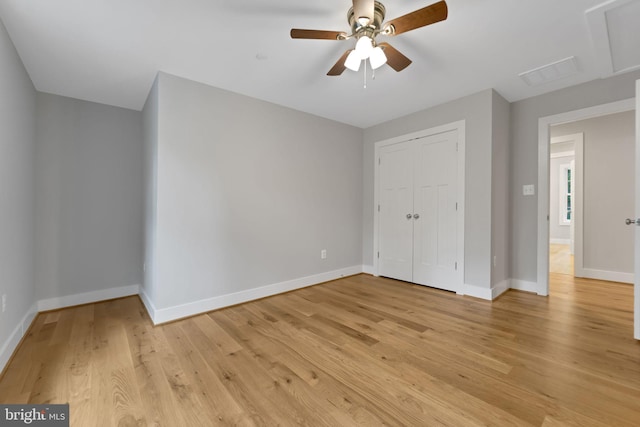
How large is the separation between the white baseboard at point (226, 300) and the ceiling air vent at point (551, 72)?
126 inches

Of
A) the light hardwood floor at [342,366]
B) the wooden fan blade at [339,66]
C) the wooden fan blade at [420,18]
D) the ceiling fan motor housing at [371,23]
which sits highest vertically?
the ceiling fan motor housing at [371,23]

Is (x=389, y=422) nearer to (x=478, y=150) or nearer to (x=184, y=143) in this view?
(x=184, y=143)

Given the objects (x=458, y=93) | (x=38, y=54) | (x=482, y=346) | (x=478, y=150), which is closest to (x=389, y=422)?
(x=482, y=346)

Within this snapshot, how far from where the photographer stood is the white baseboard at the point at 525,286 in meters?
3.16

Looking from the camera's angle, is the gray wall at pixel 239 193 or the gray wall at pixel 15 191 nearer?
the gray wall at pixel 15 191

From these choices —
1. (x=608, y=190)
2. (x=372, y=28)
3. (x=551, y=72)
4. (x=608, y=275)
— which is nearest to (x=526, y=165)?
(x=551, y=72)

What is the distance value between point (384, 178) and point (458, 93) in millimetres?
1446

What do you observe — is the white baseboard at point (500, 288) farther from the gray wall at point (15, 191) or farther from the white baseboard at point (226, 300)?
the gray wall at point (15, 191)

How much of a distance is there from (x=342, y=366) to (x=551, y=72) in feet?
10.8

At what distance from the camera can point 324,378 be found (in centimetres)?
162

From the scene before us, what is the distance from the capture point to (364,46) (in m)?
1.71

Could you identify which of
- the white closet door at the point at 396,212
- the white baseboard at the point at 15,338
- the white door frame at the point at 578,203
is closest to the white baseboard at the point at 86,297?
the white baseboard at the point at 15,338

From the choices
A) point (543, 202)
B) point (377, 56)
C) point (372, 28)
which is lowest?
point (543, 202)

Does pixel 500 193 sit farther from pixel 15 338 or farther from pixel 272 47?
pixel 15 338
